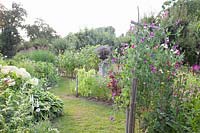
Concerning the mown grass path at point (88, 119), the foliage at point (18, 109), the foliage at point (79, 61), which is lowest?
the mown grass path at point (88, 119)

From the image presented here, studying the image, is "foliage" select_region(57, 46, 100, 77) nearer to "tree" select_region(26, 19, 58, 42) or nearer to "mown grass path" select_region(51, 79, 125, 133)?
"mown grass path" select_region(51, 79, 125, 133)

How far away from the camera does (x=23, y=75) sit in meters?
6.09

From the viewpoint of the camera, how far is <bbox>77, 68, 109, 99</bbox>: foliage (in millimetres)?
7324

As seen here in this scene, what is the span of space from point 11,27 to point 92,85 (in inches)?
473

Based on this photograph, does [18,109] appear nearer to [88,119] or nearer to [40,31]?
[88,119]

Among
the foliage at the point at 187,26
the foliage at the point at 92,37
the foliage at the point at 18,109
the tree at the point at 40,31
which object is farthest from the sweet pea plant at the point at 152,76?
the tree at the point at 40,31

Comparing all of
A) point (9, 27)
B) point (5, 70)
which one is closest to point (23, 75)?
point (5, 70)

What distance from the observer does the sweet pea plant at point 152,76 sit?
355 cm

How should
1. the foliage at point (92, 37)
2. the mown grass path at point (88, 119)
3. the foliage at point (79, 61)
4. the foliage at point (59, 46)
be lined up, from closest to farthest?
the mown grass path at point (88, 119) → the foliage at point (79, 61) → the foliage at point (59, 46) → the foliage at point (92, 37)

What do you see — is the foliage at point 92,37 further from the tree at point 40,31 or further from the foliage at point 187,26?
the foliage at point 187,26

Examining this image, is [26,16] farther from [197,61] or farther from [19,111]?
[19,111]

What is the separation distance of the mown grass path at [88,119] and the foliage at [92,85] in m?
0.32

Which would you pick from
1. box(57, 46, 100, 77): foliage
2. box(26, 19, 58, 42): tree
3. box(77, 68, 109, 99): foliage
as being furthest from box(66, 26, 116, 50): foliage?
box(77, 68, 109, 99): foliage

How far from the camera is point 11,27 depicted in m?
17.9
